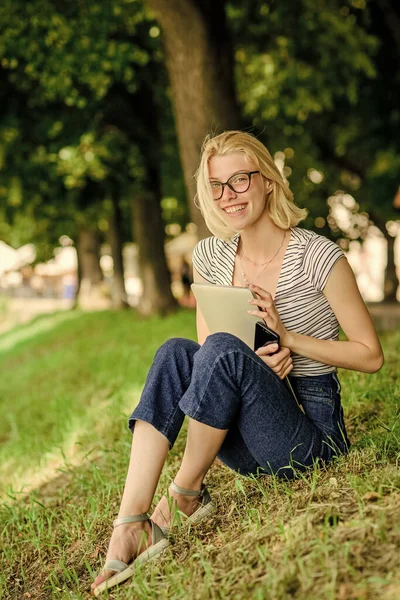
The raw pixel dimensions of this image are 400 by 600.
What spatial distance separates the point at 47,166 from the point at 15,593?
11.2 metres

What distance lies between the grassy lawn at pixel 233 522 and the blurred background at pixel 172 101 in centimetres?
299

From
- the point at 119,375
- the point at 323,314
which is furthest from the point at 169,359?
the point at 119,375

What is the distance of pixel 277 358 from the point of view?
2.99 meters

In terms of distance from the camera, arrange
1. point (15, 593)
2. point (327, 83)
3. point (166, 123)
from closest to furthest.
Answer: point (15, 593) < point (327, 83) < point (166, 123)

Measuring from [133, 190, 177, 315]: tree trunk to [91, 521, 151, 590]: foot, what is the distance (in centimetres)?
1155

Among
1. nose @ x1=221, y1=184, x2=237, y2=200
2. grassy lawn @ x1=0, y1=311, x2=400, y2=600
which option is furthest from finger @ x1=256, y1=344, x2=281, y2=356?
nose @ x1=221, y1=184, x2=237, y2=200

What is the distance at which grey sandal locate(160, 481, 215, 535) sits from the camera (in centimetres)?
310

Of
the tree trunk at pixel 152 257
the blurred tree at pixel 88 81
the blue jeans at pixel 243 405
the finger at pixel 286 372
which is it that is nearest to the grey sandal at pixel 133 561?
the blue jeans at pixel 243 405

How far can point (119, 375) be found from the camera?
27.9 feet

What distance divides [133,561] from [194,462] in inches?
17.8

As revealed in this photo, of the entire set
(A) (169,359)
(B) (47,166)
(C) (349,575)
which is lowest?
(C) (349,575)

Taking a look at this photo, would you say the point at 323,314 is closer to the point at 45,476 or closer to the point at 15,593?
the point at 15,593

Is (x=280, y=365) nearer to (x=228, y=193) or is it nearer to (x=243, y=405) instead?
(x=243, y=405)

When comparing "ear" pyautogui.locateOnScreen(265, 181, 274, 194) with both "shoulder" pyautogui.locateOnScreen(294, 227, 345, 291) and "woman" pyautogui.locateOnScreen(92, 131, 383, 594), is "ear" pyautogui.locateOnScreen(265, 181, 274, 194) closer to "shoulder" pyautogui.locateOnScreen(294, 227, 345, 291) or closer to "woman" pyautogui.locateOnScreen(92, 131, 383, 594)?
"woman" pyautogui.locateOnScreen(92, 131, 383, 594)
